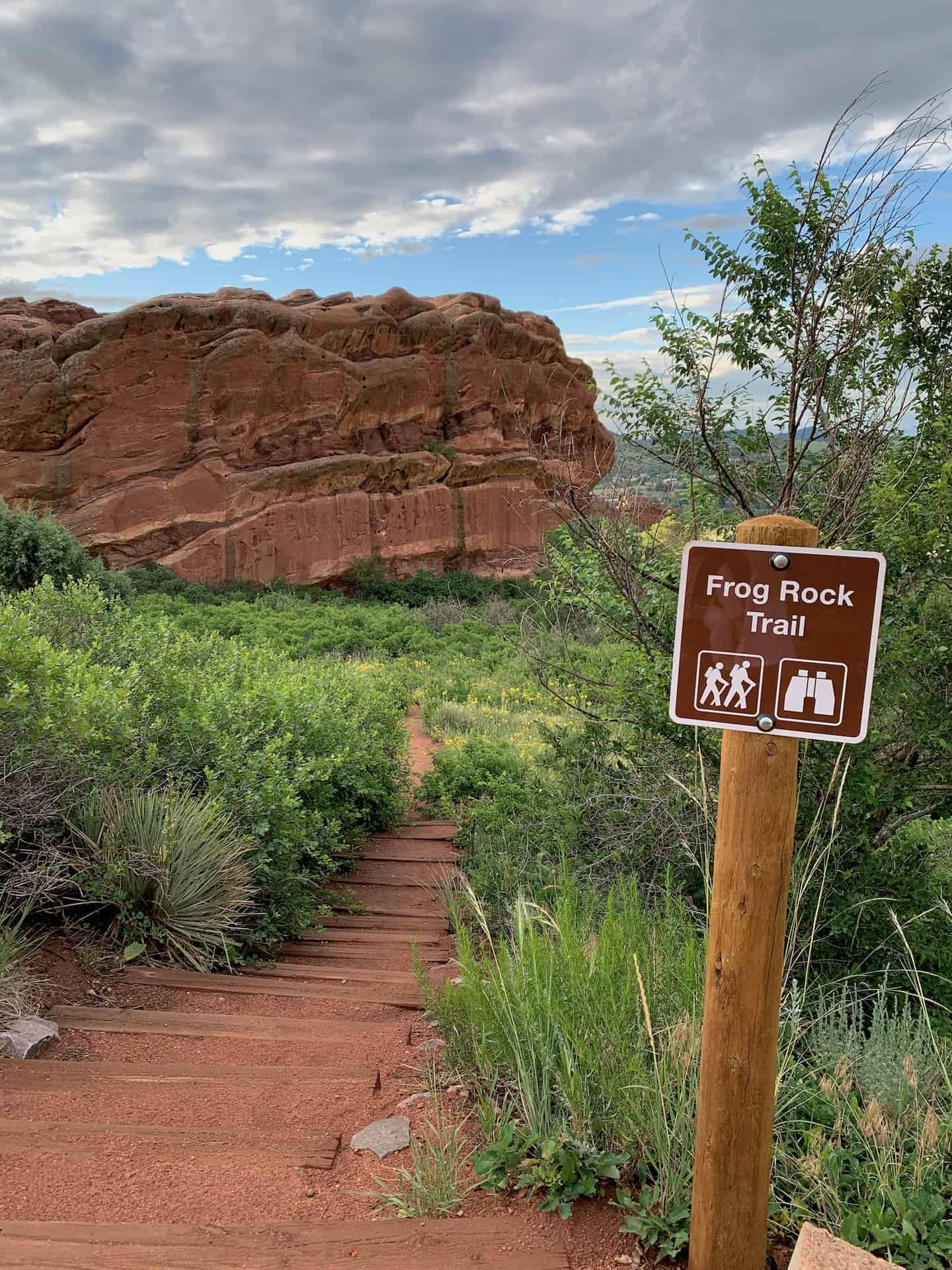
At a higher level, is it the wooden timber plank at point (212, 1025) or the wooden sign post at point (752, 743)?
the wooden sign post at point (752, 743)

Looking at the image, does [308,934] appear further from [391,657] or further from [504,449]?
[504,449]

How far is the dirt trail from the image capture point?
2184 millimetres

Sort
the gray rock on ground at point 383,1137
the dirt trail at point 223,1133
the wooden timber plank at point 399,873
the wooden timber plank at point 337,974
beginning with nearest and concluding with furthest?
the dirt trail at point 223,1133, the gray rock on ground at point 383,1137, the wooden timber plank at point 337,974, the wooden timber plank at point 399,873

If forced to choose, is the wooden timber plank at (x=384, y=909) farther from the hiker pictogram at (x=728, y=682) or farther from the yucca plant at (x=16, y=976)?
the hiker pictogram at (x=728, y=682)

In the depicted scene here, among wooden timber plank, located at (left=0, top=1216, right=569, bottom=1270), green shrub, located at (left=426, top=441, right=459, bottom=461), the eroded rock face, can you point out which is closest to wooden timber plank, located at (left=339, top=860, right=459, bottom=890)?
wooden timber plank, located at (left=0, top=1216, right=569, bottom=1270)

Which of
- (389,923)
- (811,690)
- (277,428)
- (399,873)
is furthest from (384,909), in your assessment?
(277,428)

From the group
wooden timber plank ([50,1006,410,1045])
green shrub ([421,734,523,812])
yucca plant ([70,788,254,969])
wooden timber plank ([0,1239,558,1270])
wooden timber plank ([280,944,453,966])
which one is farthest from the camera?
green shrub ([421,734,523,812])

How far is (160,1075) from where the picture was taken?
3297 millimetres

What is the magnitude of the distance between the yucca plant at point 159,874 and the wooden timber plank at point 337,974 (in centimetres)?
25

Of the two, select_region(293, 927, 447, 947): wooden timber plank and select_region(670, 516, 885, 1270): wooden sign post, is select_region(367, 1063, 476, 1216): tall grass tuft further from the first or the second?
select_region(293, 927, 447, 947): wooden timber plank

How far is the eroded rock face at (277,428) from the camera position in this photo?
2333cm

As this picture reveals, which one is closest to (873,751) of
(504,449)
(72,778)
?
(72,778)

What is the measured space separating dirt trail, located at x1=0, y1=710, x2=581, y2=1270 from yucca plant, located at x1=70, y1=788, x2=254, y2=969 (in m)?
0.34

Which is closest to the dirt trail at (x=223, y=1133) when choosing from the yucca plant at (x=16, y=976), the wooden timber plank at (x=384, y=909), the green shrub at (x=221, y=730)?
the yucca plant at (x=16, y=976)
